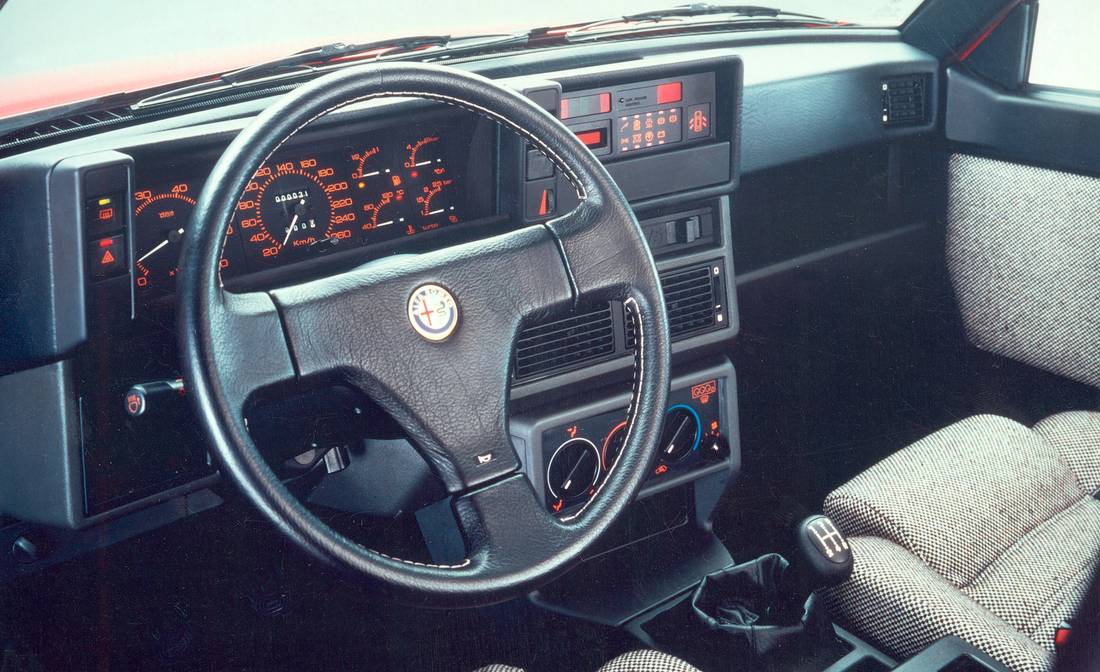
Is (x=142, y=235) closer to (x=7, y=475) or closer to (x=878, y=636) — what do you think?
(x=7, y=475)

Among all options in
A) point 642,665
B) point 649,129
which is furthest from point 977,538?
point 649,129

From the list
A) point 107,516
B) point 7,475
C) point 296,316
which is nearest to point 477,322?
point 296,316

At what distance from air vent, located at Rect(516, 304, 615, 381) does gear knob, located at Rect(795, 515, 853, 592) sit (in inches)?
18.6

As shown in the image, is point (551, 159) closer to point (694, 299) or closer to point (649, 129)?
point (649, 129)

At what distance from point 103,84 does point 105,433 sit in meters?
0.53

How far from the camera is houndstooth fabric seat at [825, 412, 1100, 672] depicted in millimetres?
1510

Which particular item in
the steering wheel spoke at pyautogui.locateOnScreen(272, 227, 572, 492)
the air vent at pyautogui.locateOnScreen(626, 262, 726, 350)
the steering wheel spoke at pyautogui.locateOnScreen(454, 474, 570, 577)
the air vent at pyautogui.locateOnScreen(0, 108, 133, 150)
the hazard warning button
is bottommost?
the air vent at pyautogui.locateOnScreen(626, 262, 726, 350)

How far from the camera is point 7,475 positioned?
53.9 inches

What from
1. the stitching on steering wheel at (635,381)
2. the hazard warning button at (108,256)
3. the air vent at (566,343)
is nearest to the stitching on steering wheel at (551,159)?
the stitching on steering wheel at (635,381)

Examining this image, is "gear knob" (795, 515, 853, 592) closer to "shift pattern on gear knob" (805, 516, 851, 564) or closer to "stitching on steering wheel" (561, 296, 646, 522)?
"shift pattern on gear knob" (805, 516, 851, 564)

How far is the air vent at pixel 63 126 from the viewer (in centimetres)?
139

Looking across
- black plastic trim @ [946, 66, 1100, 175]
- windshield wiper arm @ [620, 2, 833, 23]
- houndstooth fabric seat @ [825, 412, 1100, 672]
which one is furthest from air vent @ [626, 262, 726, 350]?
black plastic trim @ [946, 66, 1100, 175]

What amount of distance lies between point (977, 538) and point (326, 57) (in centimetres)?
131

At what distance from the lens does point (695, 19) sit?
232cm
